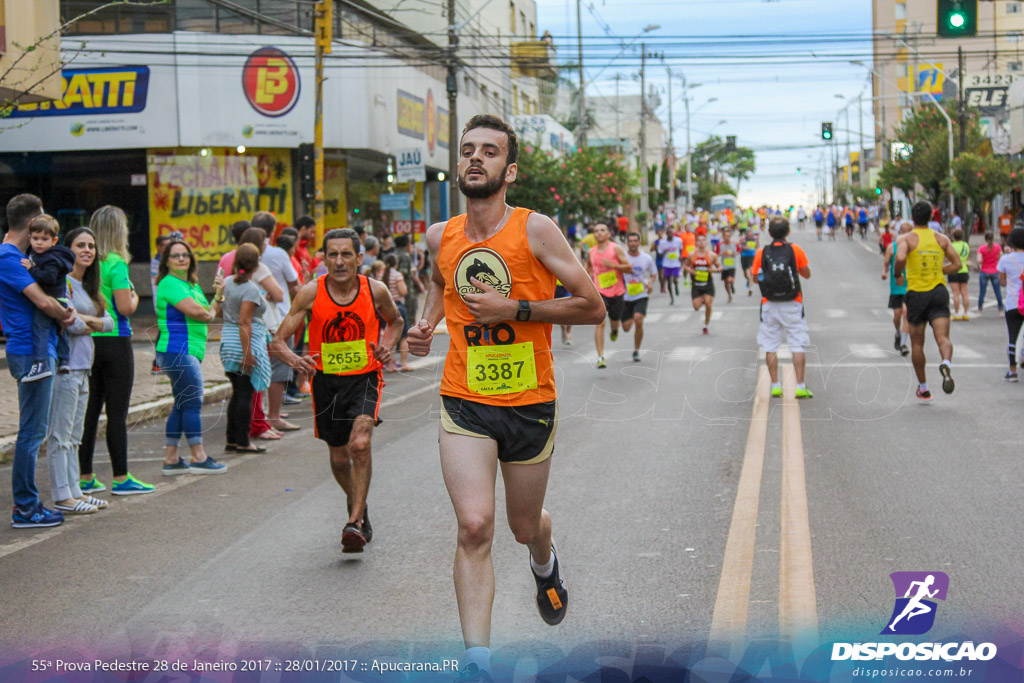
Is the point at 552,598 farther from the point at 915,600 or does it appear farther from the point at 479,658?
the point at 915,600

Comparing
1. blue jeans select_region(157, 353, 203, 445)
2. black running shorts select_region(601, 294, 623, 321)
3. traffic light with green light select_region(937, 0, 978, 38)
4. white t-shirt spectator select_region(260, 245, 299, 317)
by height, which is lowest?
blue jeans select_region(157, 353, 203, 445)

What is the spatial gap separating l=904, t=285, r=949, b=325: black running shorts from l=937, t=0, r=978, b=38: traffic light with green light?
8.10 metres

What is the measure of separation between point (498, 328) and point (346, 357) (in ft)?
8.24

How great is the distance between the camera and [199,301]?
9211 mm

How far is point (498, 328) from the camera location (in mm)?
4363

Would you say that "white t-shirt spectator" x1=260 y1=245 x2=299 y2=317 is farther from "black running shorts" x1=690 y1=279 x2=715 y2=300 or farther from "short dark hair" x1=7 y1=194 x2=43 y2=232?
"black running shorts" x1=690 y1=279 x2=715 y2=300

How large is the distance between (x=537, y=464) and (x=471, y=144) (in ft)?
4.11

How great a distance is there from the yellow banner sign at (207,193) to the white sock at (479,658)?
78.5ft

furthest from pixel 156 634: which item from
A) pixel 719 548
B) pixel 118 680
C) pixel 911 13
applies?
pixel 911 13

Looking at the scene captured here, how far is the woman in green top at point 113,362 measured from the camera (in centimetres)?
830

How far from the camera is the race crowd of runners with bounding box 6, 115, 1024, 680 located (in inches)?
171

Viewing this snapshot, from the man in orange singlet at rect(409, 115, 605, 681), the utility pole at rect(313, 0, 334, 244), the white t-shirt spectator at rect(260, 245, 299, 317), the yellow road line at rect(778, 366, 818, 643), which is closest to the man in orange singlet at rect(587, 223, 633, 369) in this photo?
the white t-shirt spectator at rect(260, 245, 299, 317)

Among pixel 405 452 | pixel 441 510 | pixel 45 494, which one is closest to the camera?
pixel 441 510

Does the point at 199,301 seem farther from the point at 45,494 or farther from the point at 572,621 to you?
the point at 572,621
